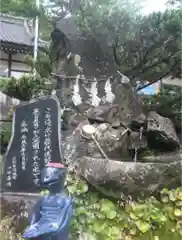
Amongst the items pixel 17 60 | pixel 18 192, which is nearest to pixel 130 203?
pixel 18 192

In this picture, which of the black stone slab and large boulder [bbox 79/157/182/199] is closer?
large boulder [bbox 79/157/182/199]

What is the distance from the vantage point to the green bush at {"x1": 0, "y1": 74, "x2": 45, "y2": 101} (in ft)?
21.6

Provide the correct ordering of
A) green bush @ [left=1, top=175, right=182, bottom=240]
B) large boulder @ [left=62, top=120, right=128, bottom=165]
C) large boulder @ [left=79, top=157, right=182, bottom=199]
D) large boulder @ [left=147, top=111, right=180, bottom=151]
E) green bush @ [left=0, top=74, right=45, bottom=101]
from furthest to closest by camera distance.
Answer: green bush @ [left=0, top=74, right=45, bottom=101]
large boulder @ [left=147, top=111, right=180, bottom=151]
large boulder @ [left=62, top=120, right=128, bottom=165]
large boulder @ [left=79, top=157, right=182, bottom=199]
green bush @ [left=1, top=175, right=182, bottom=240]

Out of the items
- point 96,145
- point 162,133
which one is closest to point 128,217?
point 96,145

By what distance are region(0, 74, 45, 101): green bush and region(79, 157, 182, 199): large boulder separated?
3560 mm

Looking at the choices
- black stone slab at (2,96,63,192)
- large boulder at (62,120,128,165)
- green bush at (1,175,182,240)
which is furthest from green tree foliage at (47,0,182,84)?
green bush at (1,175,182,240)

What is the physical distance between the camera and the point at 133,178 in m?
3.22

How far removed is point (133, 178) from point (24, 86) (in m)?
4.04

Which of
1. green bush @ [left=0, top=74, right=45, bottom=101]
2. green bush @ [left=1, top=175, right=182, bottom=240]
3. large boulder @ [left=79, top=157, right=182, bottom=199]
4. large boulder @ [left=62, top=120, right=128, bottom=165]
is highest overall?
green bush @ [left=0, top=74, right=45, bottom=101]

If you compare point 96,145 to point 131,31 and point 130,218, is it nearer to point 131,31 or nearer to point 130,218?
point 130,218

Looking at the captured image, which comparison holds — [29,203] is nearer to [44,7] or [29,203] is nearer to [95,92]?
[95,92]

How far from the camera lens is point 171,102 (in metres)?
5.62

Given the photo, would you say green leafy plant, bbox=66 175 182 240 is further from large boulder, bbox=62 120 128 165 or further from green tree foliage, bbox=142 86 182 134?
green tree foliage, bbox=142 86 182 134

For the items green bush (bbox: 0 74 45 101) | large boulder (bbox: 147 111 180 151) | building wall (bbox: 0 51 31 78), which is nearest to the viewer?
large boulder (bbox: 147 111 180 151)
